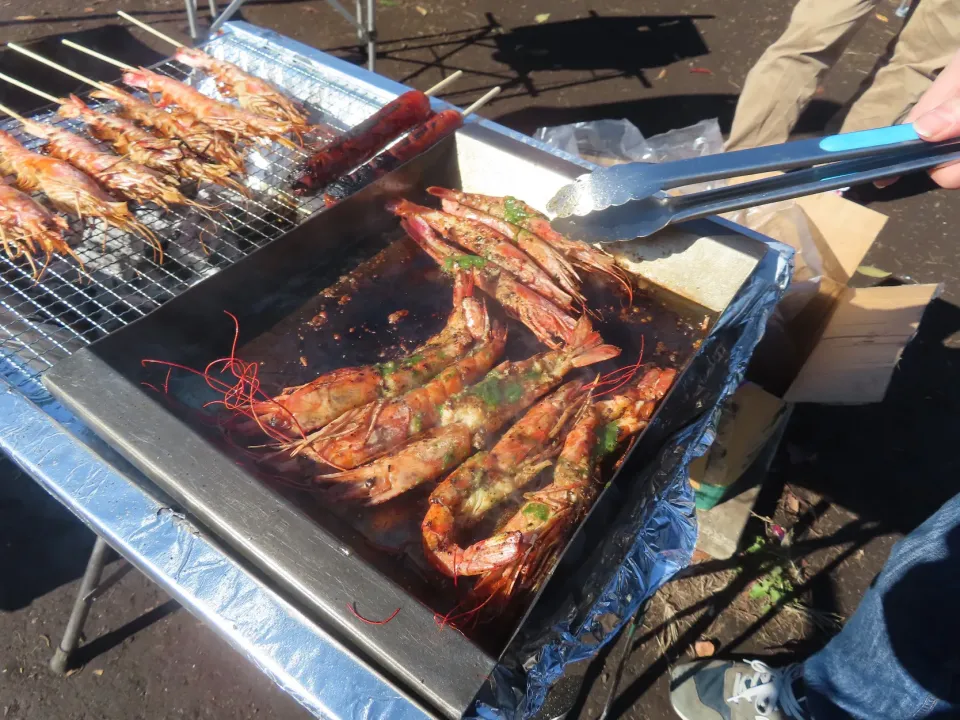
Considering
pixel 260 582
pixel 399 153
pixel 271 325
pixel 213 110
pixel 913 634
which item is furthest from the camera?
pixel 213 110

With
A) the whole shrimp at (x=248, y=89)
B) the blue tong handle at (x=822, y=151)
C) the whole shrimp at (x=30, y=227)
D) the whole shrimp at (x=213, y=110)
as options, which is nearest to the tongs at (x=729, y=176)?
the blue tong handle at (x=822, y=151)

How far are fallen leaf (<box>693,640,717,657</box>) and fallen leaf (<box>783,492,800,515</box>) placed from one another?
4.10 ft

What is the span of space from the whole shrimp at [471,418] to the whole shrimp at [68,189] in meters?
1.88

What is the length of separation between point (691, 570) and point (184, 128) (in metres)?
4.80

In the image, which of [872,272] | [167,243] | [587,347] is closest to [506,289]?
[587,347]

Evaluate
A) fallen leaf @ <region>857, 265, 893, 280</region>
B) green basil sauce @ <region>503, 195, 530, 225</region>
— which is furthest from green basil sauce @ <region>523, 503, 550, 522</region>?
fallen leaf @ <region>857, 265, 893, 280</region>

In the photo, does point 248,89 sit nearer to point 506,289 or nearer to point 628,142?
point 506,289

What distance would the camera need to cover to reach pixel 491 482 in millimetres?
2793

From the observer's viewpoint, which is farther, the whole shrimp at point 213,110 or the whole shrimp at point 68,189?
the whole shrimp at point 213,110

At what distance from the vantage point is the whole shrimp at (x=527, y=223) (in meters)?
3.76

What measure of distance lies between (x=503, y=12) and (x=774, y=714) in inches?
386

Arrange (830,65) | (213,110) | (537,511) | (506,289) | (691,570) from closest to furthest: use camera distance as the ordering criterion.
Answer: (537,511) < (506,289) < (691,570) < (213,110) < (830,65)

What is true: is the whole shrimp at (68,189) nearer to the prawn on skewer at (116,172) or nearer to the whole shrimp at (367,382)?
the prawn on skewer at (116,172)

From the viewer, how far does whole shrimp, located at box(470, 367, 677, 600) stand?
7.96ft
